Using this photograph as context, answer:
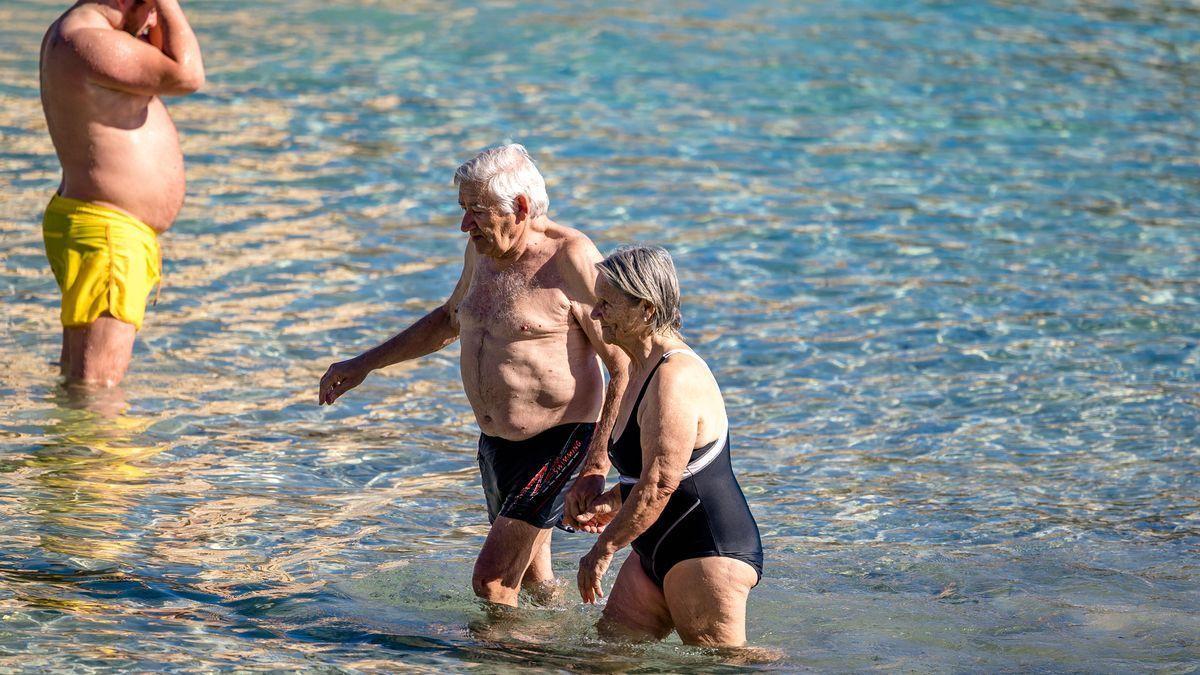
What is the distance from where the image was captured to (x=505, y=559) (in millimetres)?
4785

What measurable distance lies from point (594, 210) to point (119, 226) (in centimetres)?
490

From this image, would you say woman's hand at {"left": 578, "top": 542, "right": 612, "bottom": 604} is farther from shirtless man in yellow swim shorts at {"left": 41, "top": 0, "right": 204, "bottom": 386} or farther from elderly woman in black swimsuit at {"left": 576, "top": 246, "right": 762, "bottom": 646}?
shirtless man in yellow swim shorts at {"left": 41, "top": 0, "right": 204, "bottom": 386}

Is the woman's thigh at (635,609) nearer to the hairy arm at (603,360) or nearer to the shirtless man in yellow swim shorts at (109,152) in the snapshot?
the hairy arm at (603,360)

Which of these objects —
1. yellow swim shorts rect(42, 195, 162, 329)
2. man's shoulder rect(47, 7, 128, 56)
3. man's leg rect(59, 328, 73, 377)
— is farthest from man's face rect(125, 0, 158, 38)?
man's leg rect(59, 328, 73, 377)

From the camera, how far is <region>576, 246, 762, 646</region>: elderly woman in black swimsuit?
162 inches

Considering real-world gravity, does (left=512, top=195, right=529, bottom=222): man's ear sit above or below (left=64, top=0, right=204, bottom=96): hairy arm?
below

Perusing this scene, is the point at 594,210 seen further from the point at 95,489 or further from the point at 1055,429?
the point at 95,489

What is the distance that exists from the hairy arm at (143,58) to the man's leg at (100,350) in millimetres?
1050

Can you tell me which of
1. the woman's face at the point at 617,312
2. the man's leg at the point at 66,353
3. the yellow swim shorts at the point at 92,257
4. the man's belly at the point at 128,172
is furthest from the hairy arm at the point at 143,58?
the woman's face at the point at 617,312

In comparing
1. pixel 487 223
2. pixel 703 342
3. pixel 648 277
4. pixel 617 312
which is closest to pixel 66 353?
pixel 487 223

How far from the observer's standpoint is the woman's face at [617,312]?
415 cm

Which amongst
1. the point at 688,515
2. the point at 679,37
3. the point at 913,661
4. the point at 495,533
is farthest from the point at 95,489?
the point at 679,37

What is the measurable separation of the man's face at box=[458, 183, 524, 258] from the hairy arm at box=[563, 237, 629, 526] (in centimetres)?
20

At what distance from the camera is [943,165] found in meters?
12.3
